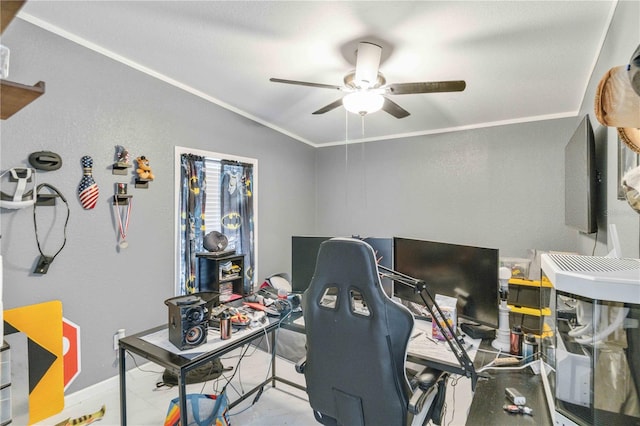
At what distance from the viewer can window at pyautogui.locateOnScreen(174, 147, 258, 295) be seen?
3.09m

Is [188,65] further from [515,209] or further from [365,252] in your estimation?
[515,209]

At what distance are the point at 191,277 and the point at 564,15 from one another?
3543 mm

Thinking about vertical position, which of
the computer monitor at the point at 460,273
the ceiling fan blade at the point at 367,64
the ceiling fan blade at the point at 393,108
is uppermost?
the ceiling fan blade at the point at 367,64

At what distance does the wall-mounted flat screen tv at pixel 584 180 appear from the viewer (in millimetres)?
1859

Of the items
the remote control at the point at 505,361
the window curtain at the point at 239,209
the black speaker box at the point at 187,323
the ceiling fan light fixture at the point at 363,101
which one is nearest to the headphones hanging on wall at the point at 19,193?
the black speaker box at the point at 187,323

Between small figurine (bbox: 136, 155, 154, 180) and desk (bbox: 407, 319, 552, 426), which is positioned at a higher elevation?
small figurine (bbox: 136, 155, 154, 180)

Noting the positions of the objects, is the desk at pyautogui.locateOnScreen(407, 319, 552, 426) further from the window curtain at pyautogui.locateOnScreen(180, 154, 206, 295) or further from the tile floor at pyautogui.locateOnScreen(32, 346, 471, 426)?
the window curtain at pyautogui.locateOnScreen(180, 154, 206, 295)

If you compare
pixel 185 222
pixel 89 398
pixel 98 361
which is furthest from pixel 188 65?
pixel 89 398

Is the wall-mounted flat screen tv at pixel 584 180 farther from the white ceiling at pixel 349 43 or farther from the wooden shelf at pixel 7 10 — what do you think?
the wooden shelf at pixel 7 10

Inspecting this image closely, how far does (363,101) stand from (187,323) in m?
1.87

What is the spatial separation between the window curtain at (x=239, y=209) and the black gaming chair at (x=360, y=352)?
7.59ft

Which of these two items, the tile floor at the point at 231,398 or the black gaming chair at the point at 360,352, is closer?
the black gaming chair at the point at 360,352

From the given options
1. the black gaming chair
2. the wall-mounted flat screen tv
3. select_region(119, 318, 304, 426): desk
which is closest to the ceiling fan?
the wall-mounted flat screen tv

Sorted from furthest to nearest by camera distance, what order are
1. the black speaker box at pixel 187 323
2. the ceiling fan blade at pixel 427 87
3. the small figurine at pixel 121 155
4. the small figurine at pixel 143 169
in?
the small figurine at pixel 143 169 → the small figurine at pixel 121 155 → the ceiling fan blade at pixel 427 87 → the black speaker box at pixel 187 323
